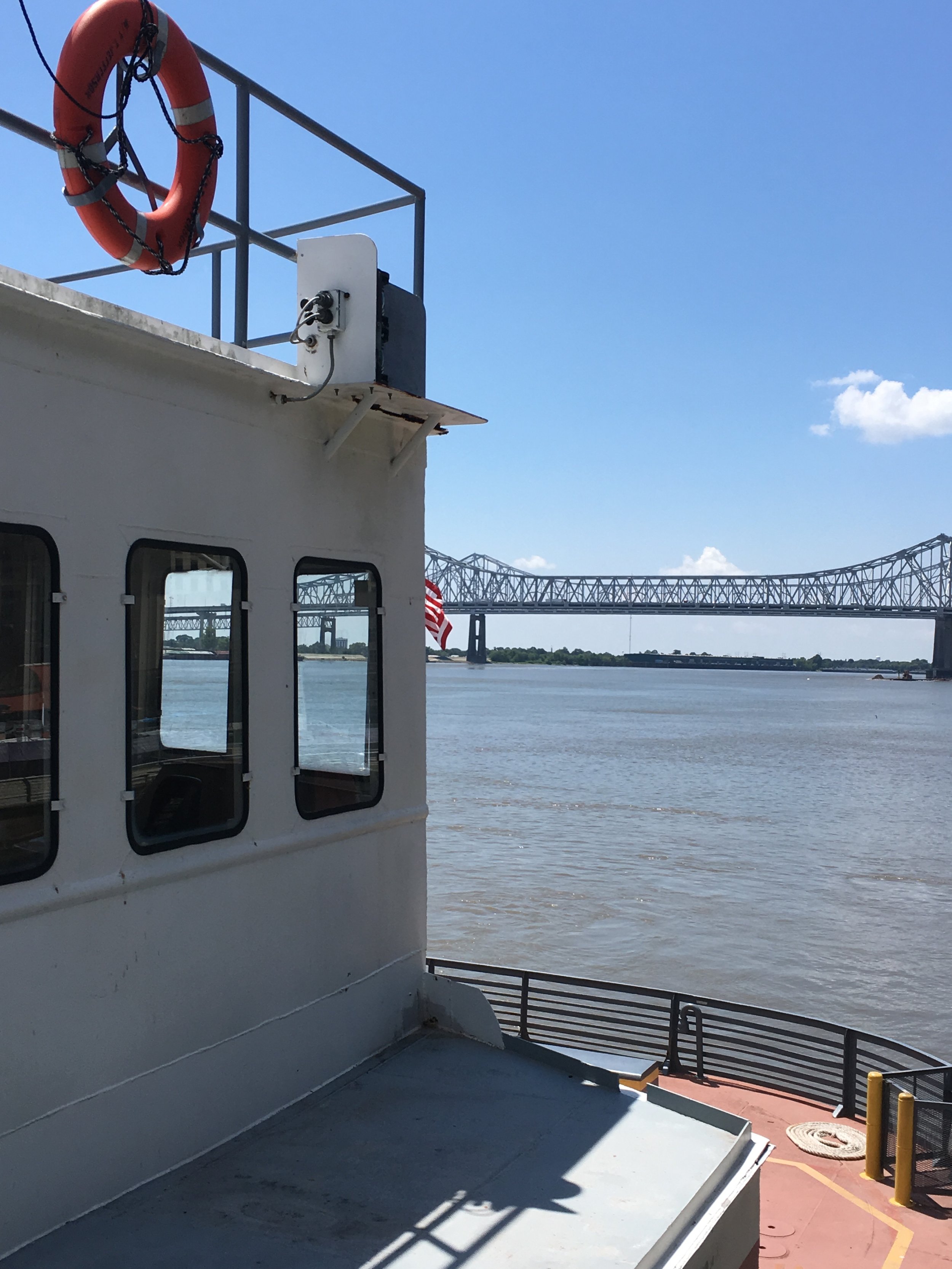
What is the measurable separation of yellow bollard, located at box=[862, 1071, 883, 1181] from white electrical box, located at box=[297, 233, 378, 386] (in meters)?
6.22


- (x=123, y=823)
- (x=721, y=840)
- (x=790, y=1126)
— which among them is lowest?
(x=721, y=840)

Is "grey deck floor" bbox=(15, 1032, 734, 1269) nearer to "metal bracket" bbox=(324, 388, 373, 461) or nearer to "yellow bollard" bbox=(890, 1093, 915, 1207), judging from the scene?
"metal bracket" bbox=(324, 388, 373, 461)

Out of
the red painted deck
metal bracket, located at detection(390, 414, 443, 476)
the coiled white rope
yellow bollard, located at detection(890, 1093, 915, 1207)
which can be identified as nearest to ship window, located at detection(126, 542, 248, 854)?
metal bracket, located at detection(390, 414, 443, 476)

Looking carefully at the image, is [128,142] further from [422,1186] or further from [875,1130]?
[875,1130]

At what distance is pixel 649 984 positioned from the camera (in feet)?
62.7

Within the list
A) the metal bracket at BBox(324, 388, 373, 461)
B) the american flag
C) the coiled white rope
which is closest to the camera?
the metal bracket at BBox(324, 388, 373, 461)

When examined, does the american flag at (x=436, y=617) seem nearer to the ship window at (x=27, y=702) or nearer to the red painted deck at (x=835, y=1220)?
the red painted deck at (x=835, y=1220)

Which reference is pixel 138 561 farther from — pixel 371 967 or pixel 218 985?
pixel 371 967

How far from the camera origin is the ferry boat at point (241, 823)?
145 inches

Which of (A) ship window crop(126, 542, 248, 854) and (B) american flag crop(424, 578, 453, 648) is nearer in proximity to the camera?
(A) ship window crop(126, 542, 248, 854)

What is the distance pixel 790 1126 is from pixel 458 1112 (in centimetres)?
499

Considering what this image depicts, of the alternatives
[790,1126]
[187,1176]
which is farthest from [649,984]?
[187,1176]

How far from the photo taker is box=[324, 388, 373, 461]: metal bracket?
497cm

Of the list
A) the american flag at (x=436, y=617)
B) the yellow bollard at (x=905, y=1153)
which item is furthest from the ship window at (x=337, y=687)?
the american flag at (x=436, y=617)
